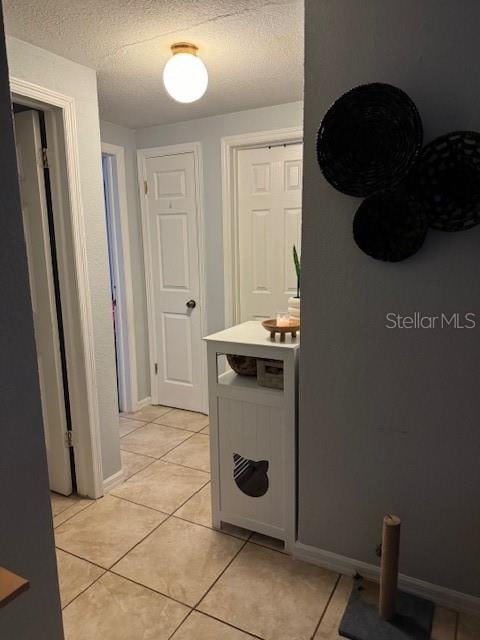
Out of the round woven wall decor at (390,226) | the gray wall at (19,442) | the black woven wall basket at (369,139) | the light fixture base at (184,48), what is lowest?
the gray wall at (19,442)

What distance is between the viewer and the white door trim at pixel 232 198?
2.94 metres

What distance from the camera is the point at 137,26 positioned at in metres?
1.80

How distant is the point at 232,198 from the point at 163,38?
133 cm

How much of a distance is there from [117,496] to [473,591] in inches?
69.3

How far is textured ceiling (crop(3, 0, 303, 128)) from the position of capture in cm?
167

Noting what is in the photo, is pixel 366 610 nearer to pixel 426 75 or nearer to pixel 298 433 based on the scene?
pixel 298 433

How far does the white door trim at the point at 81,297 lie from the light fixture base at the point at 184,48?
553 mm

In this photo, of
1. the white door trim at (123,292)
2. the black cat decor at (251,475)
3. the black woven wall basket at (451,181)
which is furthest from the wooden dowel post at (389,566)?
the white door trim at (123,292)

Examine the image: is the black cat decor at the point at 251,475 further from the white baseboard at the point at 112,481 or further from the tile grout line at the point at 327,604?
the white baseboard at the point at 112,481

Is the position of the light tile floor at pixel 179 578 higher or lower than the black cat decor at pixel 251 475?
lower

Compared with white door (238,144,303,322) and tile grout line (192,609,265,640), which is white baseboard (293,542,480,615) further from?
white door (238,144,303,322)

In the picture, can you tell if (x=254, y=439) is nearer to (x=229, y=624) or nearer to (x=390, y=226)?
(x=229, y=624)

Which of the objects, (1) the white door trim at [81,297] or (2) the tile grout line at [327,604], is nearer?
(2) the tile grout line at [327,604]

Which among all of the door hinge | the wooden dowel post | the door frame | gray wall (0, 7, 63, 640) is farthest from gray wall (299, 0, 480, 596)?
the door frame
